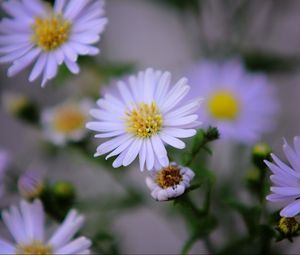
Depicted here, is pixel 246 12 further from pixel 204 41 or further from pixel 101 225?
pixel 101 225

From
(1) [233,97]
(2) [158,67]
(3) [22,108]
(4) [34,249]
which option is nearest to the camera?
(4) [34,249]

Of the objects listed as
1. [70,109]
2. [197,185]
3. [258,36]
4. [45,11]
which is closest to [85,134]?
[70,109]

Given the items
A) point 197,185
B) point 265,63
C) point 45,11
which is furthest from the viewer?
point 265,63

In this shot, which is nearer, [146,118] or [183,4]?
[146,118]

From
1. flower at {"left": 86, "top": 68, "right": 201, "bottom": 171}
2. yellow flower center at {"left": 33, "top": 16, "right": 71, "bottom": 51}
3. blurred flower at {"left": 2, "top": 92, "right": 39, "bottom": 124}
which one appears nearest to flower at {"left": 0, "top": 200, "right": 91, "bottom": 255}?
flower at {"left": 86, "top": 68, "right": 201, "bottom": 171}

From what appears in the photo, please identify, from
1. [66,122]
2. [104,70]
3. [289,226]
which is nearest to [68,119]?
[66,122]

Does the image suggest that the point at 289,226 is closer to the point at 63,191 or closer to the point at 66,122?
the point at 63,191

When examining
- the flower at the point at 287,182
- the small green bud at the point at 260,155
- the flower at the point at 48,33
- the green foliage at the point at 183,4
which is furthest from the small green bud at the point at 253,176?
the green foliage at the point at 183,4
